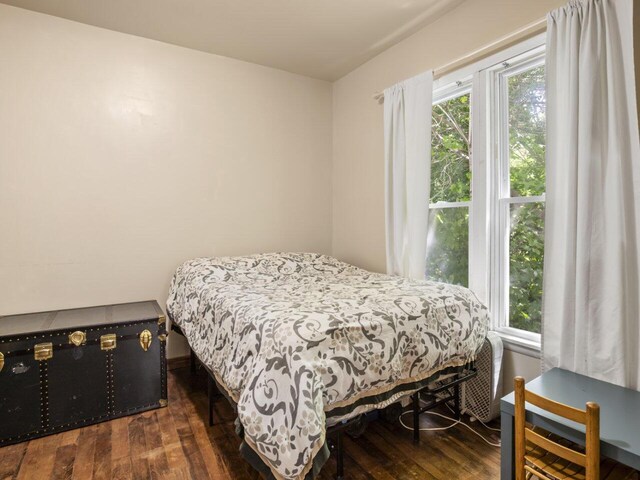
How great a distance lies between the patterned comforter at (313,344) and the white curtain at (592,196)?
463 mm

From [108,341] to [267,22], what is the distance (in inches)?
89.6

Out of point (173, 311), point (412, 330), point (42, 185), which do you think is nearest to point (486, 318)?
point (412, 330)

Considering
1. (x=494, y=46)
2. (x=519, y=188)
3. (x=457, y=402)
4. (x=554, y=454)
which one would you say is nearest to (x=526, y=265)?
(x=519, y=188)

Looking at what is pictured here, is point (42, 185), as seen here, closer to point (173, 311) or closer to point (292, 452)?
point (173, 311)

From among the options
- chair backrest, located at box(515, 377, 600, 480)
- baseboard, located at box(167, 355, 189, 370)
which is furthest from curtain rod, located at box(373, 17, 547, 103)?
baseboard, located at box(167, 355, 189, 370)

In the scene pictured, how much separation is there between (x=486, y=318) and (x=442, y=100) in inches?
60.5

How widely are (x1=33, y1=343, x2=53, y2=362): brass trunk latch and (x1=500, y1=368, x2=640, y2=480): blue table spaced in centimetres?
225

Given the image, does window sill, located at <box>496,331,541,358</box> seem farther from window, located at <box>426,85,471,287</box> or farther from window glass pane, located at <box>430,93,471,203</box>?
window glass pane, located at <box>430,93,471,203</box>

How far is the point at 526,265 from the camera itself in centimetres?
213

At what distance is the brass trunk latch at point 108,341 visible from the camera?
214 centimetres

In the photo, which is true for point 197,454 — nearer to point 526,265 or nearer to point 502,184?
point 526,265

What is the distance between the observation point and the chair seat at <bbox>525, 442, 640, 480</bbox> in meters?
1.21

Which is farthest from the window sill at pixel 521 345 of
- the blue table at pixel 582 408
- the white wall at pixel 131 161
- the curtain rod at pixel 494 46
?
the white wall at pixel 131 161

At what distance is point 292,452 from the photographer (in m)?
1.21
